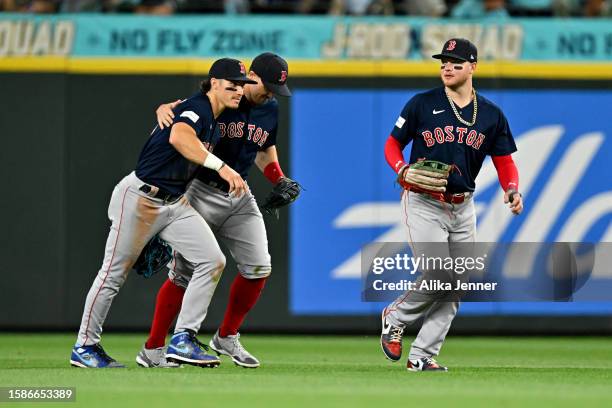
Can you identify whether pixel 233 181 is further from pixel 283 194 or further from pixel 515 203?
pixel 515 203

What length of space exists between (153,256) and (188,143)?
950 mm

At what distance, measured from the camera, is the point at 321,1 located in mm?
13016

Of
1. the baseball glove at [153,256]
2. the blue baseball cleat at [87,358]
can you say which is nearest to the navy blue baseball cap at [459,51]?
the baseball glove at [153,256]

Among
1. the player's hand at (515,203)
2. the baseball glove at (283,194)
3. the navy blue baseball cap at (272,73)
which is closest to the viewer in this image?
the player's hand at (515,203)

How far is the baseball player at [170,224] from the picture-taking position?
8203 millimetres

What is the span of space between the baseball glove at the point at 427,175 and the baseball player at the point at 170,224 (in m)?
1.14

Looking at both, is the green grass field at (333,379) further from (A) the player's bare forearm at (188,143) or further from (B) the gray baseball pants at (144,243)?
(A) the player's bare forearm at (188,143)

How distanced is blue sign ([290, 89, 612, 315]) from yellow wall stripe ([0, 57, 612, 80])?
0.59 feet

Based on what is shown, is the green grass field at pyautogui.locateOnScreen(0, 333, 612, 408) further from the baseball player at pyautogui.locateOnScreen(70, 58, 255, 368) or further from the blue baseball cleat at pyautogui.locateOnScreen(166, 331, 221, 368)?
the baseball player at pyautogui.locateOnScreen(70, 58, 255, 368)

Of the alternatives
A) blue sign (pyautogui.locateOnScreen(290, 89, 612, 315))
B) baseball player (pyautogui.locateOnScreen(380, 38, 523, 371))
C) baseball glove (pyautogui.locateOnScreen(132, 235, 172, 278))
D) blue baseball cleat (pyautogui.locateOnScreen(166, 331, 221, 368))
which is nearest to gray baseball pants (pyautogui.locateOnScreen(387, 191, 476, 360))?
baseball player (pyautogui.locateOnScreen(380, 38, 523, 371))

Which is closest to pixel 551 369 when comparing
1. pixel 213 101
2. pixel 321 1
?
pixel 213 101

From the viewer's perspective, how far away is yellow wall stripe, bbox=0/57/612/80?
1260 cm

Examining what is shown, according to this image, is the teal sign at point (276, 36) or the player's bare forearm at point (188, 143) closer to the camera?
the player's bare forearm at point (188, 143)

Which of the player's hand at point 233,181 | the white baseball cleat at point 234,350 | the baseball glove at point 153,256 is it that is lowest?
the white baseball cleat at point 234,350
